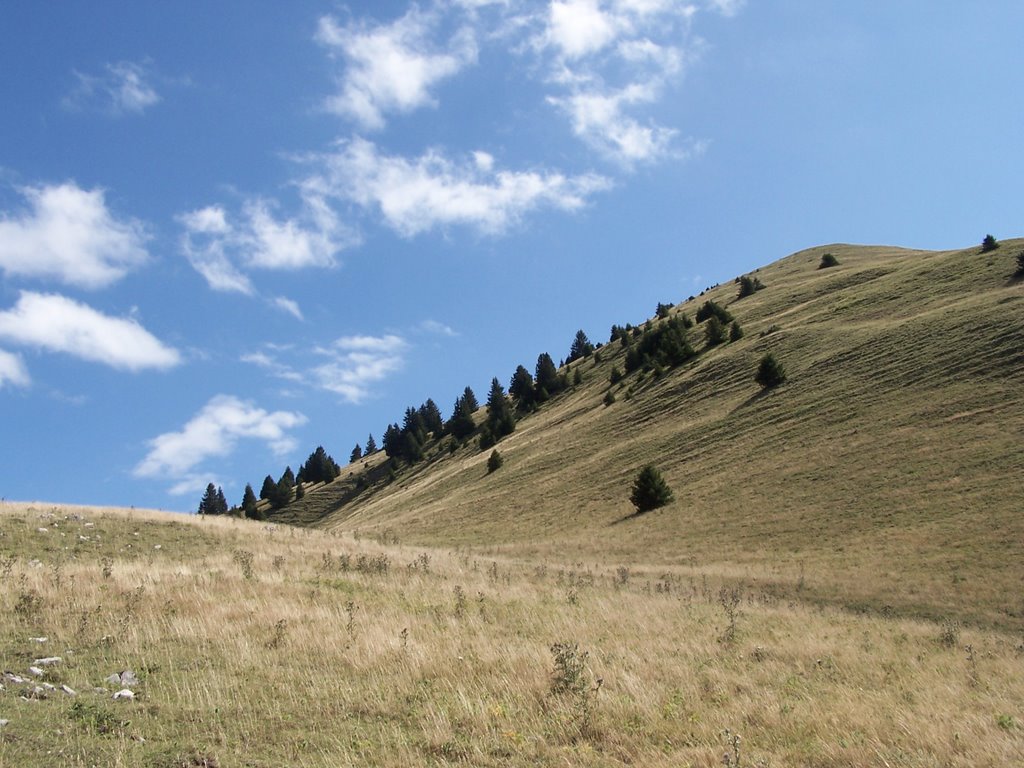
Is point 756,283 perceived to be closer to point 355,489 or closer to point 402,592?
point 355,489

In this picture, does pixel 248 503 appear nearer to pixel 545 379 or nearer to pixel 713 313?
pixel 545 379

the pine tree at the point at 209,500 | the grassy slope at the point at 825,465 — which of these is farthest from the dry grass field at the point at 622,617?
the pine tree at the point at 209,500

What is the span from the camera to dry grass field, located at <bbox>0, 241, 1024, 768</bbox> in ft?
22.3

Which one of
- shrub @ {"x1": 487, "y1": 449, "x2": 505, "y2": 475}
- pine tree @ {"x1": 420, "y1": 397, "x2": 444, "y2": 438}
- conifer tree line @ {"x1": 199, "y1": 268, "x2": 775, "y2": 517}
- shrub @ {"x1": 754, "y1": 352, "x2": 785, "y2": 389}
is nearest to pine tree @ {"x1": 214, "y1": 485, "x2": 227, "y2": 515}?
conifer tree line @ {"x1": 199, "y1": 268, "x2": 775, "y2": 517}

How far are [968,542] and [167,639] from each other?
30.8m

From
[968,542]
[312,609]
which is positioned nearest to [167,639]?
[312,609]

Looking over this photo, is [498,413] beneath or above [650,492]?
above

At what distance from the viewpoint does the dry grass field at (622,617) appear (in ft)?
22.3

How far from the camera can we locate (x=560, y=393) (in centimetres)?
10581

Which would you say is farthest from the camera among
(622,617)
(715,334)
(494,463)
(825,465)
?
(715,334)

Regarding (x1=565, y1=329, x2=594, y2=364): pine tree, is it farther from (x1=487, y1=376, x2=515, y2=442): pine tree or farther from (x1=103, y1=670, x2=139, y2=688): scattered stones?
(x1=103, y1=670, x2=139, y2=688): scattered stones

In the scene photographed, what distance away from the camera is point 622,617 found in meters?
14.1

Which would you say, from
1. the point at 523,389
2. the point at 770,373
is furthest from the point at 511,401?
the point at 770,373

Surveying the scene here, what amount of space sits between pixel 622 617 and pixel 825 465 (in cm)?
3291
